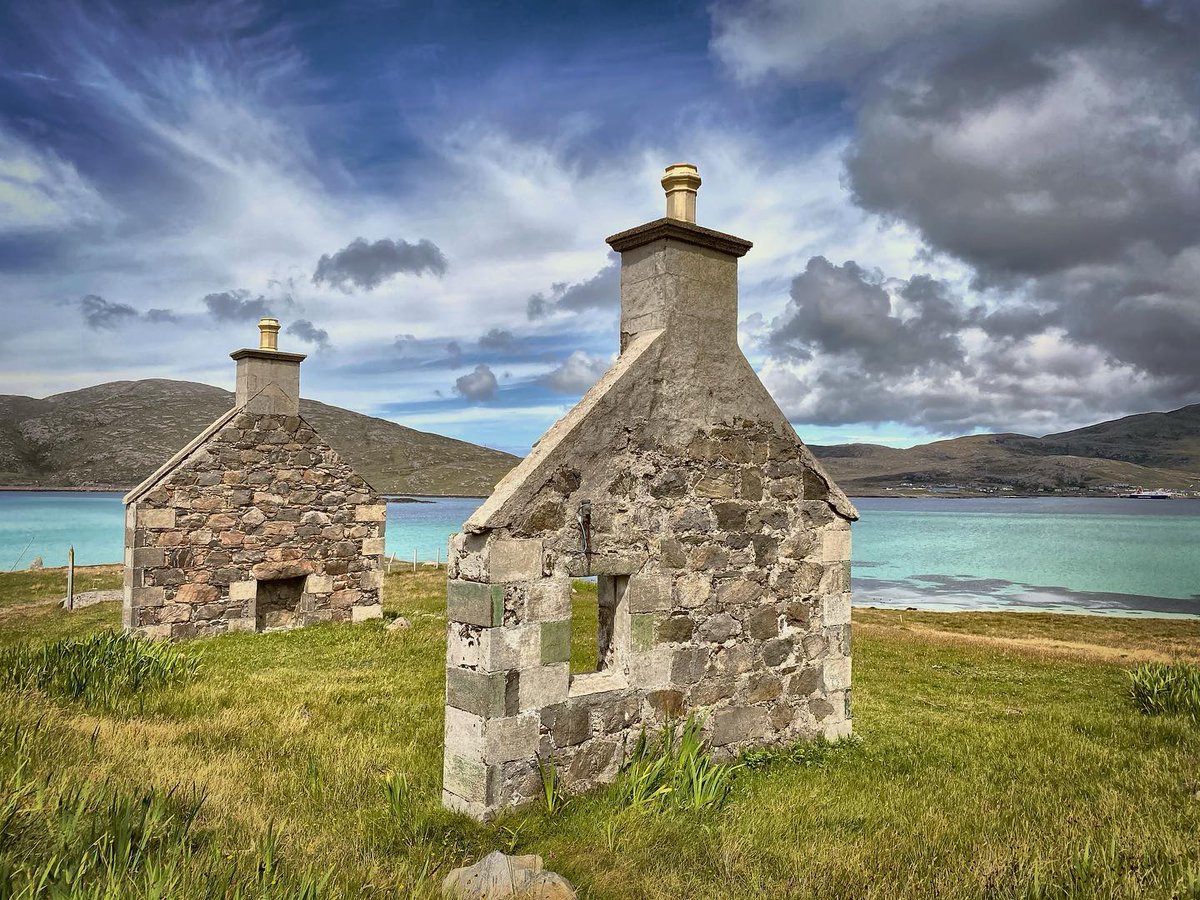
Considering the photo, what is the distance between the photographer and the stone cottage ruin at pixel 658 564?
19.4 ft

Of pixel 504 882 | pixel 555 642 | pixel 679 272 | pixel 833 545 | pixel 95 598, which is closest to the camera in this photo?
pixel 504 882

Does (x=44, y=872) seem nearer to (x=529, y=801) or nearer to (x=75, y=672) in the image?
(x=529, y=801)

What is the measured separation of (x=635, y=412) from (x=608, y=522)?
1.02 meters

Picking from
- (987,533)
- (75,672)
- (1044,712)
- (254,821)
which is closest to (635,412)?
(254,821)

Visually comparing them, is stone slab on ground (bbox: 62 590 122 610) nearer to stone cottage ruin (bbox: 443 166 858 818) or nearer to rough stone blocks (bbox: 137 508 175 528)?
rough stone blocks (bbox: 137 508 175 528)

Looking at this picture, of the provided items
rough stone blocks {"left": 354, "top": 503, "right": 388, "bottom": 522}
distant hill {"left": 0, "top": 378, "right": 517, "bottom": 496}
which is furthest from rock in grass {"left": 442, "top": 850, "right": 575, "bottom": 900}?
distant hill {"left": 0, "top": 378, "right": 517, "bottom": 496}

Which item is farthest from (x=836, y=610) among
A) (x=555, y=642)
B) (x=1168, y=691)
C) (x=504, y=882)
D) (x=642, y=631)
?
(x=1168, y=691)

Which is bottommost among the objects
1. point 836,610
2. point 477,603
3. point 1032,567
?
point 1032,567

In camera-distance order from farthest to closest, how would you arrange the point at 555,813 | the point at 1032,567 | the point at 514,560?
the point at 1032,567, the point at 514,560, the point at 555,813

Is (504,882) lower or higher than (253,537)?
lower

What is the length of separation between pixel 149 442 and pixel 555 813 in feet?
436

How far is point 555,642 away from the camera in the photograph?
6.17m

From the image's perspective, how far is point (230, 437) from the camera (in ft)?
47.2

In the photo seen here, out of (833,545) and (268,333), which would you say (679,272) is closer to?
(833,545)
